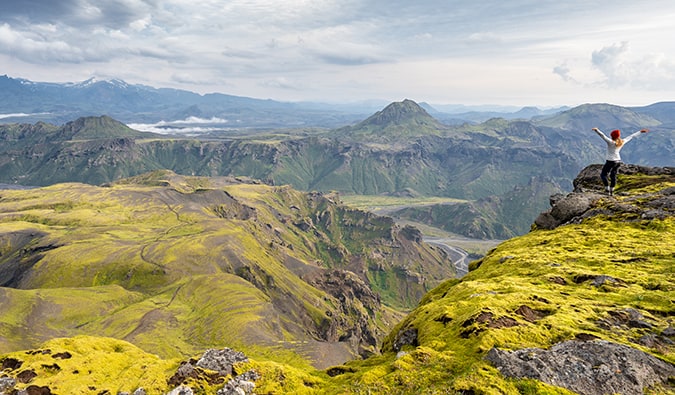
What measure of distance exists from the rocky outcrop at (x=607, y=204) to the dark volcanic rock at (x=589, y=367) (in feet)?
121

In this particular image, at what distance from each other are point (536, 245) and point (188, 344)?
178m

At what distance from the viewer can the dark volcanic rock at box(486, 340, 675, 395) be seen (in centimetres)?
2231

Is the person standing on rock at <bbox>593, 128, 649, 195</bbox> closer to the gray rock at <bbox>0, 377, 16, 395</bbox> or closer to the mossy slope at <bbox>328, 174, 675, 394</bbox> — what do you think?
the mossy slope at <bbox>328, 174, 675, 394</bbox>

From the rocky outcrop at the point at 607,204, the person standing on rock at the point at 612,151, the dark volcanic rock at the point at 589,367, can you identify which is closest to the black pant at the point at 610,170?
the person standing on rock at the point at 612,151

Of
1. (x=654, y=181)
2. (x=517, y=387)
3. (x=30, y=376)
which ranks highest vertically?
(x=654, y=181)

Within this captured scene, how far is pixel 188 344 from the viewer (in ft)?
596

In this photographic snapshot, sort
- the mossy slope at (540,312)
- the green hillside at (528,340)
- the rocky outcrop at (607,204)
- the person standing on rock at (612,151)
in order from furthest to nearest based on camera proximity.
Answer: the rocky outcrop at (607,204) < the person standing on rock at (612,151) < the mossy slope at (540,312) < the green hillside at (528,340)

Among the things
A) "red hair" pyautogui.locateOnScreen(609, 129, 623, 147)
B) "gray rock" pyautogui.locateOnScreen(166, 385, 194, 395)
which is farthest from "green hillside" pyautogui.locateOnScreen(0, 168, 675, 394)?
"red hair" pyautogui.locateOnScreen(609, 129, 623, 147)

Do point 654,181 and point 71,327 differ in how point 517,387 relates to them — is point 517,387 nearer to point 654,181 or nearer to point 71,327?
point 654,181

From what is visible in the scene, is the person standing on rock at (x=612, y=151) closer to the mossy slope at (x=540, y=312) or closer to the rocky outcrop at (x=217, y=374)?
the mossy slope at (x=540, y=312)

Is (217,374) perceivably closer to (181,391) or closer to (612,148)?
(181,391)

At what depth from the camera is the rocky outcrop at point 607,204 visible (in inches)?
2087

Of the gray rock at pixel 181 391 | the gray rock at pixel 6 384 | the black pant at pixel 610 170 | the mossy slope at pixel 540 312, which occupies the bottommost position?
the gray rock at pixel 6 384

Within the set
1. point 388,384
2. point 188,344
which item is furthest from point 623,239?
point 188,344
